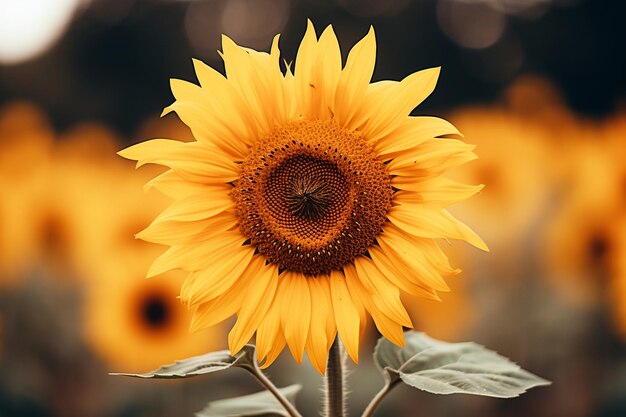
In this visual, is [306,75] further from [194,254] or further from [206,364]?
[206,364]

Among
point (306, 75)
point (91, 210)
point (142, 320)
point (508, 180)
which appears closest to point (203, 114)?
point (306, 75)

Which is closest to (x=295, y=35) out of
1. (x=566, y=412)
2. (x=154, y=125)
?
(x=154, y=125)

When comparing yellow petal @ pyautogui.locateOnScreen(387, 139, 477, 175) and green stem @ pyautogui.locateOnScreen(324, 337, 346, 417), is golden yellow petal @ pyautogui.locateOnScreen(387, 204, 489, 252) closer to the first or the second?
yellow petal @ pyautogui.locateOnScreen(387, 139, 477, 175)

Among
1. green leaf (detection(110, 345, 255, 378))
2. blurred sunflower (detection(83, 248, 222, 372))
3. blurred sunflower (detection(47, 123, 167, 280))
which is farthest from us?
blurred sunflower (detection(47, 123, 167, 280))

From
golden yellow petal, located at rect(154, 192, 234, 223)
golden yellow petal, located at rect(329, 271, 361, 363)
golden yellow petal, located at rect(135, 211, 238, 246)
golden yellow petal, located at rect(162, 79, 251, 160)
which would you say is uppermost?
golden yellow petal, located at rect(162, 79, 251, 160)

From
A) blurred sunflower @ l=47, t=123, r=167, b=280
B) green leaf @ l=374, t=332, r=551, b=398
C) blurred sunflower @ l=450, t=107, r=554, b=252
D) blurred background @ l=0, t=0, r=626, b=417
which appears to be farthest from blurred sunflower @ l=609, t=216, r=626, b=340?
green leaf @ l=374, t=332, r=551, b=398

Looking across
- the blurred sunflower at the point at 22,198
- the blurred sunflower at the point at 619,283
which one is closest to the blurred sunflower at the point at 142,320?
the blurred sunflower at the point at 22,198

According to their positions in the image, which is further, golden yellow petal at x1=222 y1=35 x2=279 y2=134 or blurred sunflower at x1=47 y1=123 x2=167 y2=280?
blurred sunflower at x1=47 y1=123 x2=167 y2=280
